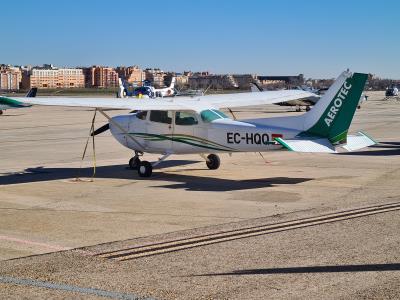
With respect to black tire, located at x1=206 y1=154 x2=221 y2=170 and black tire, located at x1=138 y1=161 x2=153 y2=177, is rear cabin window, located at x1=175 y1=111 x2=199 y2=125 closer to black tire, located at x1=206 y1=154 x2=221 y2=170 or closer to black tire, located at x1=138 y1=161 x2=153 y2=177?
black tire, located at x1=138 y1=161 x2=153 y2=177

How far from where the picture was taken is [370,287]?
22.7 ft

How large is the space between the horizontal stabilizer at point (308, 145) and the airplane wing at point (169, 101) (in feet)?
10.4

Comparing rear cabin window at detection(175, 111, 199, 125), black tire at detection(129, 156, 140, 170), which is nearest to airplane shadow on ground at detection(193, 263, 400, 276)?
rear cabin window at detection(175, 111, 199, 125)

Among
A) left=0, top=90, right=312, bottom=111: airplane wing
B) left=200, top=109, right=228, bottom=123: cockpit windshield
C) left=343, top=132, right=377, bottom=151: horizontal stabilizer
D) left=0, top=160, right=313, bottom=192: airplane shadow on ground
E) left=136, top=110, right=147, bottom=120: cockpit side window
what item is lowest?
left=0, top=160, right=313, bottom=192: airplane shadow on ground

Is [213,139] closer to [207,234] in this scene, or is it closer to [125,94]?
[207,234]

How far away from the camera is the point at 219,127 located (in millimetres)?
15781

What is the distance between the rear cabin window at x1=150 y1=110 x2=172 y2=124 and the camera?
55.2ft

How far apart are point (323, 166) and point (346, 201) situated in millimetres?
5901

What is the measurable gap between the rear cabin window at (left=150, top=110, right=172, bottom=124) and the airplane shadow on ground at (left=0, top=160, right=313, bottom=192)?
57.5 inches

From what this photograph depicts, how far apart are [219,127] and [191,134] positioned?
91 centimetres

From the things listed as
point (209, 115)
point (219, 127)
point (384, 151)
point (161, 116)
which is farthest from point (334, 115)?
point (384, 151)

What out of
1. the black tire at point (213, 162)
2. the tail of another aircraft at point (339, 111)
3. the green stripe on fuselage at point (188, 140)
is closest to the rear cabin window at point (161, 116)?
the green stripe on fuselage at point (188, 140)

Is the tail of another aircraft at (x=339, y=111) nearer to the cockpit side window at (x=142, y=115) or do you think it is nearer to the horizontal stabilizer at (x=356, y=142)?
the horizontal stabilizer at (x=356, y=142)

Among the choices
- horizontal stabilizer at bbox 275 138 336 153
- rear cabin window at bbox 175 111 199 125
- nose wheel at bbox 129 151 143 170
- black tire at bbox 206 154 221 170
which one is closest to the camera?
horizontal stabilizer at bbox 275 138 336 153
